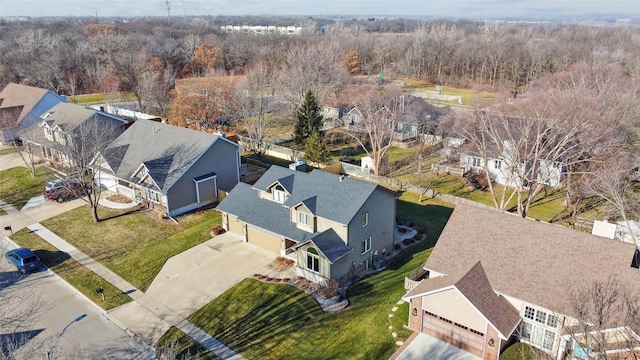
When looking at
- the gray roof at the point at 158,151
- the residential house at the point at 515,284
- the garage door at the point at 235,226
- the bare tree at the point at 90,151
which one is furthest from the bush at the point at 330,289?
the bare tree at the point at 90,151

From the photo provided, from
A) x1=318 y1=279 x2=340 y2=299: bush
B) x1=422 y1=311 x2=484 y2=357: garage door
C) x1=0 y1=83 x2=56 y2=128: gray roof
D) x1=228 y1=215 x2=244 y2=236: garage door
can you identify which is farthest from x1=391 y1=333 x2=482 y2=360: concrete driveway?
x1=0 y1=83 x2=56 y2=128: gray roof

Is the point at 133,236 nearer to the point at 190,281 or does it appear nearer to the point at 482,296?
the point at 190,281

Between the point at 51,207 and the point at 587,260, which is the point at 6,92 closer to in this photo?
the point at 51,207

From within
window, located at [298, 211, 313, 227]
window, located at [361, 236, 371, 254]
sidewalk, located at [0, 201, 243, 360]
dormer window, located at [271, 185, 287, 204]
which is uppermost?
dormer window, located at [271, 185, 287, 204]

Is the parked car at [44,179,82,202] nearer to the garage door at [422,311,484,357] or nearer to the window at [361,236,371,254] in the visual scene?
the window at [361,236,371,254]

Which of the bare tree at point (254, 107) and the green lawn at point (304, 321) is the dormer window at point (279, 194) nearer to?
the green lawn at point (304, 321)
